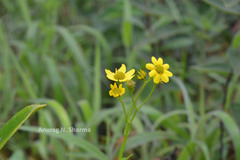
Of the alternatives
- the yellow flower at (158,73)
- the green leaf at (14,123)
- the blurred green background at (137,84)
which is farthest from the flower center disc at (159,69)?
the blurred green background at (137,84)

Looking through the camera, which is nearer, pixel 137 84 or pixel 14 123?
pixel 14 123

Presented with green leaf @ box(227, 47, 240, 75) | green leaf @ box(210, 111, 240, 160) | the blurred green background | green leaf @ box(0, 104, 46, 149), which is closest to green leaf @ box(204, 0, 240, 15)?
the blurred green background

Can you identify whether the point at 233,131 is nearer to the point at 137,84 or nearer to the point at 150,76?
the point at 150,76

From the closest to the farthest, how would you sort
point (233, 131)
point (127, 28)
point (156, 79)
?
1. point (156, 79)
2. point (233, 131)
3. point (127, 28)

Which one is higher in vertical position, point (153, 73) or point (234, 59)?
point (234, 59)

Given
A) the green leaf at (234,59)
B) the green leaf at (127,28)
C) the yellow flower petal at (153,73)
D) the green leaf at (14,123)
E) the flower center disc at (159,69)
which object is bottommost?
the green leaf at (14,123)

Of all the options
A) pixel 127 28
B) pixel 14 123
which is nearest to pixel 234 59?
pixel 127 28

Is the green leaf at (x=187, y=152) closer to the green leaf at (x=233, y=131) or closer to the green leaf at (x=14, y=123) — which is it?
the green leaf at (x=233, y=131)

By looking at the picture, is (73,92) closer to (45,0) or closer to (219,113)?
(45,0)
